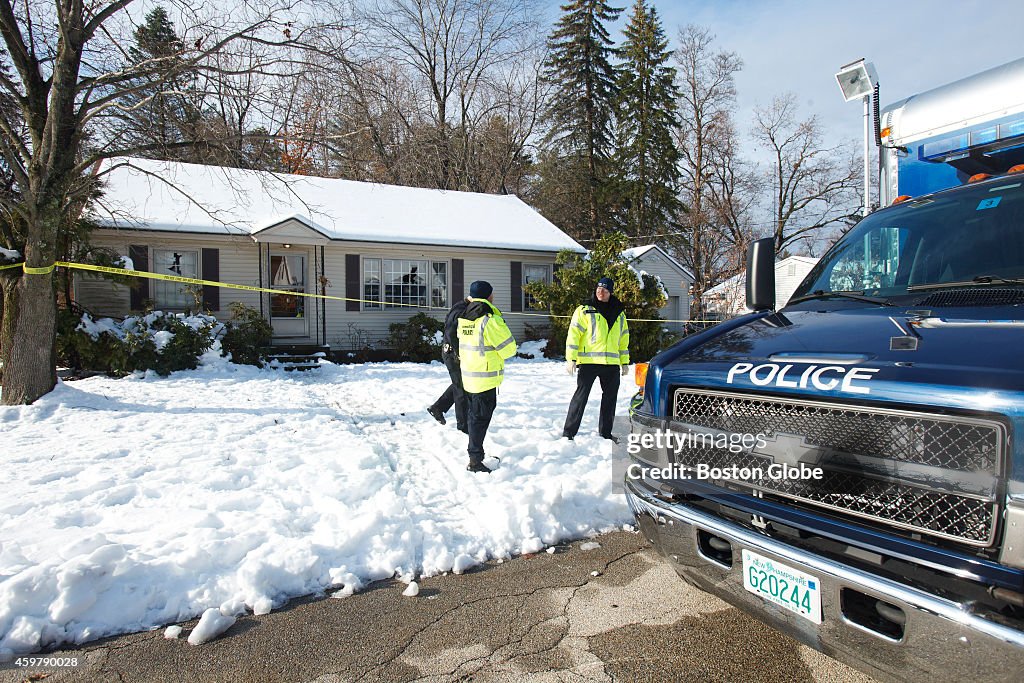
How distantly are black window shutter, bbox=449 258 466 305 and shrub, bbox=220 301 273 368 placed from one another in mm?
4882

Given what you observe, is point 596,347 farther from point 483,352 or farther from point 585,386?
point 483,352

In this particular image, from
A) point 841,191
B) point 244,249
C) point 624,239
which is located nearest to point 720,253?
point 841,191

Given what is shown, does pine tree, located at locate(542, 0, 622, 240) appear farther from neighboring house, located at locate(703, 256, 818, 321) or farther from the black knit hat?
the black knit hat

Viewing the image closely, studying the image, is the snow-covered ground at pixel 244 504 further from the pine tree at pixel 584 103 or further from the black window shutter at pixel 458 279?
the pine tree at pixel 584 103

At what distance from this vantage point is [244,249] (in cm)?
1371

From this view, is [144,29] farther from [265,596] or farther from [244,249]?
[265,596]

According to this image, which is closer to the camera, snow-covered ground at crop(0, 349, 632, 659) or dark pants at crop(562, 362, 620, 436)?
snow-covered ground at crop(0, 349, 632, 659)

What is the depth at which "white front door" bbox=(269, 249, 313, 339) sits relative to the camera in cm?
1428

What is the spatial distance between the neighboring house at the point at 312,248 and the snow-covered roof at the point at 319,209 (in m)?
0.04

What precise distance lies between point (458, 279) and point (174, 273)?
673cm

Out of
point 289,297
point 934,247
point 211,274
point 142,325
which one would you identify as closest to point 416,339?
point 289,297

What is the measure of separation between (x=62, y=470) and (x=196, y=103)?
5.44 metres

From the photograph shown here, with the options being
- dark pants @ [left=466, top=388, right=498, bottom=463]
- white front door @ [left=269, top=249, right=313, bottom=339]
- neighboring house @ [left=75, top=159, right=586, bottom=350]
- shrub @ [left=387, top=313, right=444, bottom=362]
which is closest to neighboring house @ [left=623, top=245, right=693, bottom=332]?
neighboring house @ [left=75, top=159, right=586, bottom=350]

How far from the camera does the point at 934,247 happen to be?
3.16m
